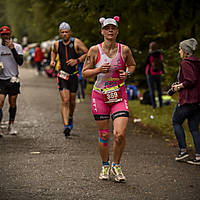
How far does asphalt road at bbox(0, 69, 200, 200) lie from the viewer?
582 cm

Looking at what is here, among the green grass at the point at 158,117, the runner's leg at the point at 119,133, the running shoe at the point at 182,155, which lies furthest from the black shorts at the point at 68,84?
the runner's leg at the point at 119,133

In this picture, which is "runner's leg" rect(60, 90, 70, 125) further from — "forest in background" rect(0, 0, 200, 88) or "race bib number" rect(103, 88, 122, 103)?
"race bib number" rect(103, 88, 122, 103)

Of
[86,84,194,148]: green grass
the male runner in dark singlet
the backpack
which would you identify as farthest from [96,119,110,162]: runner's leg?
the backpack

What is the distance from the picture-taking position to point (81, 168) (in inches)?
278

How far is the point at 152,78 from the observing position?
13.7 meters

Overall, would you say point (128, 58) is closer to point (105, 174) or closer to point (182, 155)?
point (105, 174)

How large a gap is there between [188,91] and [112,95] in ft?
5.91

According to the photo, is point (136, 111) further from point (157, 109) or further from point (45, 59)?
point (45, 59)

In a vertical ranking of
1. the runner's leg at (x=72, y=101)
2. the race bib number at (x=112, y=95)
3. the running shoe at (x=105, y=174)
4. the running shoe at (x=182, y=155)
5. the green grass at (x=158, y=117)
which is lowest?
the green grass at (x=158, y=117)

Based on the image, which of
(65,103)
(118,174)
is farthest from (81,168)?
(65,103)

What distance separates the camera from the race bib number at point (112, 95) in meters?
6.25

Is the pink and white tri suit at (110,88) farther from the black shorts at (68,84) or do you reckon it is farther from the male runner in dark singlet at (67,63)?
the black shorts at (68,84)

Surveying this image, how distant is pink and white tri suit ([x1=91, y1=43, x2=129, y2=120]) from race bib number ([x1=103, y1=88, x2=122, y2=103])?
0.01m

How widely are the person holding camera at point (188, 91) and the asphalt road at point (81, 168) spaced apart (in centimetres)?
45
